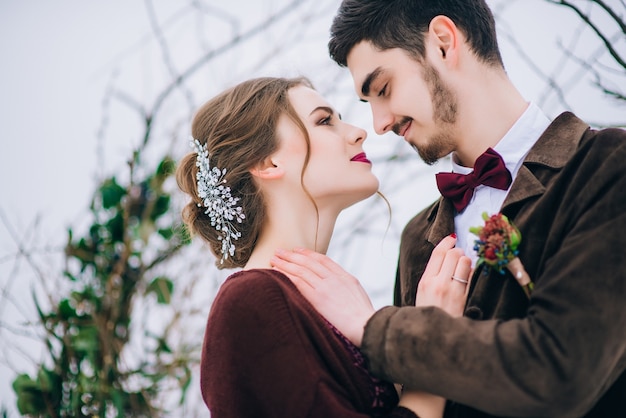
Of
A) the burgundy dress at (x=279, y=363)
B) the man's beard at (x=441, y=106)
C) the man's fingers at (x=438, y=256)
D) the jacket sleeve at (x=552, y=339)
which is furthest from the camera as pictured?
the man's beard at (x=441, y=106)

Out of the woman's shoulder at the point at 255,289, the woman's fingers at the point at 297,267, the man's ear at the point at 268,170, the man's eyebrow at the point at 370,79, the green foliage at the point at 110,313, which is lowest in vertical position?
the green foliage at the point at 110,313

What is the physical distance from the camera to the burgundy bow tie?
2.06 m

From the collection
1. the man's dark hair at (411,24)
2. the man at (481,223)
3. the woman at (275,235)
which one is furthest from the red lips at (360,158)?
the man's dark hair at (411,24)

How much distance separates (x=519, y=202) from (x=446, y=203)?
0.42 m

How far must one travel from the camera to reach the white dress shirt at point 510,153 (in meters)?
2.09

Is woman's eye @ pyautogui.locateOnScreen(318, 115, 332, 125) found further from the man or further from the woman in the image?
the man

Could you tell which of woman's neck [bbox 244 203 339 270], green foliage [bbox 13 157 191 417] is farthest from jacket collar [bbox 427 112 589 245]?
green foliage [bbox 13 157 191 417]

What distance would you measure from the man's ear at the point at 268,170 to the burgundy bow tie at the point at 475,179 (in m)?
0.55

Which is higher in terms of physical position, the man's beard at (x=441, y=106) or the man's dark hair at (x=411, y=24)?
the man's dark hair at (x=411, y=24)

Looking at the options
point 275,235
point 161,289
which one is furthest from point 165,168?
point 275,235

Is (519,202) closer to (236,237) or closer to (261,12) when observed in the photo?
(236,237)

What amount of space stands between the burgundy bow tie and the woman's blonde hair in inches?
19.6

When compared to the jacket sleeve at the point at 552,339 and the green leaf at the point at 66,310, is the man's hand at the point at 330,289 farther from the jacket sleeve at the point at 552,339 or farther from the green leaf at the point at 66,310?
the green leaf at the point at 66,310

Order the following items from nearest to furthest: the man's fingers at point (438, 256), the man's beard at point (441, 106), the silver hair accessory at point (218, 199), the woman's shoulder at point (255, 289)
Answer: the woman's shoulder at point (255, 289) < the man's fingers at point (438, 256) < the man's beard at point (441, 106) < the silver hair accessory at point (218, 199)
